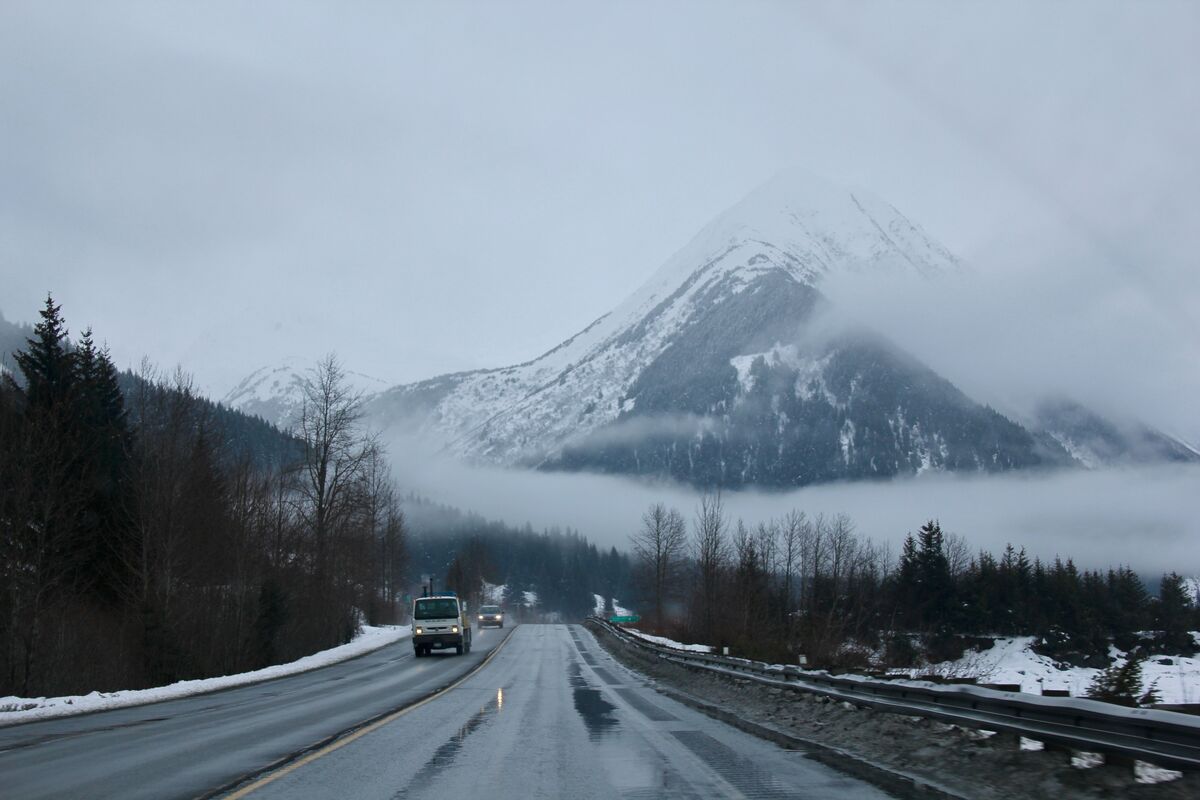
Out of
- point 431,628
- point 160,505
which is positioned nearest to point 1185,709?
point 160,505

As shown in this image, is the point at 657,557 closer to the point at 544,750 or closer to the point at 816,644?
the point at 816,644

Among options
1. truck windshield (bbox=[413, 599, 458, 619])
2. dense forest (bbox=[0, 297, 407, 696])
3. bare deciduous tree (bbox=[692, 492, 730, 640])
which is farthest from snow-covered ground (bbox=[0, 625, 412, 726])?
bare deciduous tree (bbox=[692, 492, 730, 640])

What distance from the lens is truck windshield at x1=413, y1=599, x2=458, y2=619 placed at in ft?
146

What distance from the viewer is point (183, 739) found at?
1486 cm

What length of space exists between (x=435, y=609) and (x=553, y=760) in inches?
1332

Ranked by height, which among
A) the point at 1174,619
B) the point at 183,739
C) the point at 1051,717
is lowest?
the point at 1174,619

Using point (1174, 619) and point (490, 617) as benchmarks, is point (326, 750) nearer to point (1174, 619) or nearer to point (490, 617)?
point (1174, 619)

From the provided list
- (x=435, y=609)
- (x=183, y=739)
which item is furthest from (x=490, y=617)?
(x=183, y=739)

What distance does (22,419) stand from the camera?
32656 mm

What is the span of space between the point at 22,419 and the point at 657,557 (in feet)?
183

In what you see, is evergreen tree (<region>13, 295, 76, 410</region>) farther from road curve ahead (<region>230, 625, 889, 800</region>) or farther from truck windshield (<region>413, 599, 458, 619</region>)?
road curve ahead (<region>230, 625, 889, 800</region>)

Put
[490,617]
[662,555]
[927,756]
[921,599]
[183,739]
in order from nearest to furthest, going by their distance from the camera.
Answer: [927,756]
[183,739]
[921,599]
[662,555]
[490,617]

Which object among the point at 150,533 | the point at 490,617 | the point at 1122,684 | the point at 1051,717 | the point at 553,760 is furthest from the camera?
the point at 490,617

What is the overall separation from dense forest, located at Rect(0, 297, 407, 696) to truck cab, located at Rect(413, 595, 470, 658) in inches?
216
